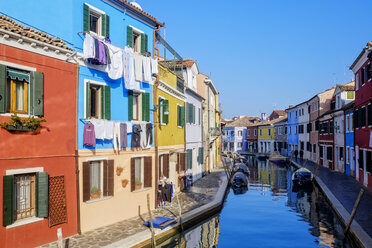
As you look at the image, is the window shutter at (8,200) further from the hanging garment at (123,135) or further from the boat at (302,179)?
the boat at (302,179)

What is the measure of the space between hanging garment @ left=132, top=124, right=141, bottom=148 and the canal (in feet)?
15.7

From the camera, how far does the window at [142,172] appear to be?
669 inches

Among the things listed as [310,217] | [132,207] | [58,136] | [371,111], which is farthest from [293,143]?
[58,136]

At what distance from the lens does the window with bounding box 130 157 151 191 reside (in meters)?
17.0

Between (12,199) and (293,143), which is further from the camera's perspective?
(293,143)

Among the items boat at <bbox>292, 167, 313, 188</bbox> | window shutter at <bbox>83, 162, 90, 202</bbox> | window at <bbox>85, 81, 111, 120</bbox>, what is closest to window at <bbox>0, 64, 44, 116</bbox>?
window at <bbox>85, 81, 111, 120</bbox>

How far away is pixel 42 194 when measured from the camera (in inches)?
464

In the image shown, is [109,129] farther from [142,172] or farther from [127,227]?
[127,227]

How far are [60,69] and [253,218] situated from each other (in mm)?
13964

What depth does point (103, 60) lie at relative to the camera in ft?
46.4

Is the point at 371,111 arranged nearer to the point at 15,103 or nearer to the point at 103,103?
the point at 103,103

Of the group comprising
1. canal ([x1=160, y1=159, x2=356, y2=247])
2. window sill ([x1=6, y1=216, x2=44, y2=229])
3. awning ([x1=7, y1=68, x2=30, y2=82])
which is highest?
awning ([x1=7, y1=68, x2=30, y2=82])

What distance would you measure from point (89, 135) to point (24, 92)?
9.99 ft

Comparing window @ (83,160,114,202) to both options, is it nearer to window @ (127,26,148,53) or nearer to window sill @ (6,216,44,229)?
window sill @ (6,216,44,229)
